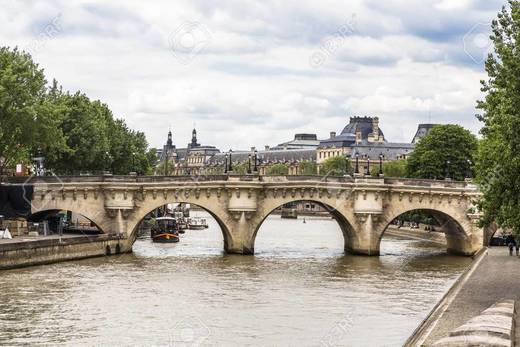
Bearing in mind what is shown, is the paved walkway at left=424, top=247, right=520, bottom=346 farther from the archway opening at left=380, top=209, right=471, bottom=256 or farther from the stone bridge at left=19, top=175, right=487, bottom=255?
the archway opening at left=380, top=209, right=471, bottom=256

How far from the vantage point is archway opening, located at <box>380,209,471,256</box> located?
87688mm

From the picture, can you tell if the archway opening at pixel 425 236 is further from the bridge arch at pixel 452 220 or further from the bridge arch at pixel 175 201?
the bridge arch at pixel 175 201

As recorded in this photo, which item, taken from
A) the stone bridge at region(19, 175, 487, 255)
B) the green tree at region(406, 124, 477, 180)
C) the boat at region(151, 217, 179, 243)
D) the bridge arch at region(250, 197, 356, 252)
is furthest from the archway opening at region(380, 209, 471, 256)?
the boat at region(151, 217, 179, 243)

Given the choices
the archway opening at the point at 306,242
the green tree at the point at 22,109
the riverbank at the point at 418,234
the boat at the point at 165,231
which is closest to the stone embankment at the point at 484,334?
the archway opening at the point at 306,242

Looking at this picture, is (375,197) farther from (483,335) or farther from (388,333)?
(483,335)

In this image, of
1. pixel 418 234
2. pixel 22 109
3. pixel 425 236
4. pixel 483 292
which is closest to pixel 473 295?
pixel 483 292

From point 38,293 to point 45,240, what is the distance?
17799 mm

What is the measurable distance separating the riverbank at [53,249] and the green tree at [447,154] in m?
47.6

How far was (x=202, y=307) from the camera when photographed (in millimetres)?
49000

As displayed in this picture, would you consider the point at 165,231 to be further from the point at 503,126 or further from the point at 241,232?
the point at 503,126

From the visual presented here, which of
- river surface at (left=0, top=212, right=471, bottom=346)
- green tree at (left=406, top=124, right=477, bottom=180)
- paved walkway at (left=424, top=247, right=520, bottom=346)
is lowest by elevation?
river surface at (left=0, top=212, right=471, bottom=346)

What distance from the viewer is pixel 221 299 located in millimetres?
52031

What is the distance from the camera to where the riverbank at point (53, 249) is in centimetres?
6388

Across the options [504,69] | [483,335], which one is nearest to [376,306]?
[504,69]
